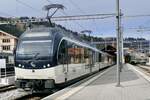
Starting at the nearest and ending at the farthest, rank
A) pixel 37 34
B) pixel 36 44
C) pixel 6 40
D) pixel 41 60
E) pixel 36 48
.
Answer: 1. pixel 41 60
2. pixel 36 48
3. pixel 36 44
4. pixel 37 34
5. pixel 6 40

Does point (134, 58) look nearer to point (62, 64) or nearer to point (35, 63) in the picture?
point (62, 64)

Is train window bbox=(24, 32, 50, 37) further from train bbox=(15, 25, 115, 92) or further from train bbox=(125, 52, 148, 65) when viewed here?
train bbox=(125, 52, 148, 65)

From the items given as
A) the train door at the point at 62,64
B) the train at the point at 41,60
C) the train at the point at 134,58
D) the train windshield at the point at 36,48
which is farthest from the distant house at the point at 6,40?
the train windshield at the point at 36,48

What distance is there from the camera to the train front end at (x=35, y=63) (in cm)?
1711

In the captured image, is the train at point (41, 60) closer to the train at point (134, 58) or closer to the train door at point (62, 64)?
the train door at point (62, 64)

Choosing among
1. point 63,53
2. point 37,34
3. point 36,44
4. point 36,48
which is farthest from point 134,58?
point 36,48

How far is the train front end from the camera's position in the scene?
17109 mm

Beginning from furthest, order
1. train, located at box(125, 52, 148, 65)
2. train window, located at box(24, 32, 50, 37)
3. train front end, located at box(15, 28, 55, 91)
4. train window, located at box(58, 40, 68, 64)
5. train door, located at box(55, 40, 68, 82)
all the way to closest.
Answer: train, located at box(125, 52, 148, 65)
train window, located at box(24, 32, 50, 37)
train window, located at box(58, 40, 68, 64)
train door, located at box(55, 40, 68, 82)
train front end, located at box(15, 28, 55, 91)

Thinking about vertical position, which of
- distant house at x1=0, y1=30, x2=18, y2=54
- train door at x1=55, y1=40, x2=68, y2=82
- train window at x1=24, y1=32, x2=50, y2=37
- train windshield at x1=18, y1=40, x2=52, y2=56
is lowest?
train door at x1=55, y1=40, x2=68, y2=82

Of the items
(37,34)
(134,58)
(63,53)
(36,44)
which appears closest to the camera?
(36,44)

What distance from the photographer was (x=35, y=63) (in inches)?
680

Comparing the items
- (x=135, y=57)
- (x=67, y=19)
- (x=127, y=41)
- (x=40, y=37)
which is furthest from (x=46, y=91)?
(x=135, y=57)

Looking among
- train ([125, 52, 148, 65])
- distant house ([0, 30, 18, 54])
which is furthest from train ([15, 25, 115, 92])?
train ([125, 52, 148, 65])

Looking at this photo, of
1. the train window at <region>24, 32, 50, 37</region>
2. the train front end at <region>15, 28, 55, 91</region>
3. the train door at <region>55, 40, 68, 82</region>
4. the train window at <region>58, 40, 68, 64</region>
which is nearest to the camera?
the train front end at <region>15, 28, 55, 91</region>
